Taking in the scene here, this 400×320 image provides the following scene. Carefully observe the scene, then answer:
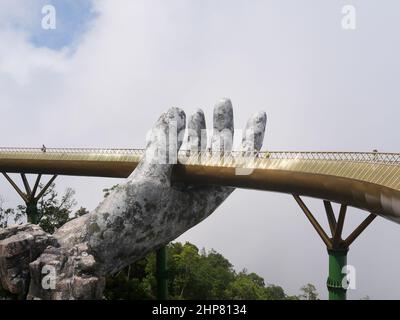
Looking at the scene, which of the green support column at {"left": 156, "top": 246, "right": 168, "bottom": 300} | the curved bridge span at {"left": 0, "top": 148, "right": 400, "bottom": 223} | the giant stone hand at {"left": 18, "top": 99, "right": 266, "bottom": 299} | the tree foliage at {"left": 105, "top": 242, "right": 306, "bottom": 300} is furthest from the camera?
the tree foliage at {"left": 105, "top": 242, "right": 306, "bottom": 300}

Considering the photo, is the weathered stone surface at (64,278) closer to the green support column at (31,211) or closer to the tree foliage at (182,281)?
the tree foliage at (182,281)

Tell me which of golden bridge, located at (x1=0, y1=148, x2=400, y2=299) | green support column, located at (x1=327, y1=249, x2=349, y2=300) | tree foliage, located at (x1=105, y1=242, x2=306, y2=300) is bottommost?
tree foliage, located at (x1=105, y1=242, x2=306, y2=300)

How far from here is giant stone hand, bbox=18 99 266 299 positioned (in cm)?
2252

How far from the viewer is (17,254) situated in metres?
22.5

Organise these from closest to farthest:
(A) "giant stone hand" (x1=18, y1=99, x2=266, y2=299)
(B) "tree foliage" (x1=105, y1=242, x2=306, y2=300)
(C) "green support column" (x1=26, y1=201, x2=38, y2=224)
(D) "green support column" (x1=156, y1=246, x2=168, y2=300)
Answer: (A) "giant stone hand" (x1=18, y1=99, x2=266, y2=299) < (D) "green support column" (x1=156, y1=246, x2=168, y2=300) < (B) "tree foliage" (x1=105, y1=242, x2=306, y2=300) < (C) "green support column" (x1=26, y1=201, x2=38, y2=224)

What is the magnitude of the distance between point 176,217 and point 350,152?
1373 centimetres

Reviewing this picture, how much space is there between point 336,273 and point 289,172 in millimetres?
5014

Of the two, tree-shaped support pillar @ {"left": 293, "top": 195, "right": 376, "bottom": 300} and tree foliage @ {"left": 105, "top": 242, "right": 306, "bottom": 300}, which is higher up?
tree-shaped support pillar @ {"left": 293, "top": 195, "right": 376, "bottom": 300}

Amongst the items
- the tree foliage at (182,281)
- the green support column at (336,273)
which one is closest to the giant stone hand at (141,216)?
the tree foliage at (182,281)

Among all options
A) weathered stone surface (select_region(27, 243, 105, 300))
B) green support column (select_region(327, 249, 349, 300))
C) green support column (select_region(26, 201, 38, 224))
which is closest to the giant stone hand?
weathered stone surface (select_region(27, 243, 105, 300))

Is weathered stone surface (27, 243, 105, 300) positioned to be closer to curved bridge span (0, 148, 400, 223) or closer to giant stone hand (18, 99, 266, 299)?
giant stone hand (18, 99, 266, 299)

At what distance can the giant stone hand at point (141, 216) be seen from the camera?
2252 centimetres

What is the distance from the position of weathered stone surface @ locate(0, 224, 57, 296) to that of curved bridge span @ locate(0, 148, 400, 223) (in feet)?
28.8

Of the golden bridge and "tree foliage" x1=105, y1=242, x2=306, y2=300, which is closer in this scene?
the golden bridge
